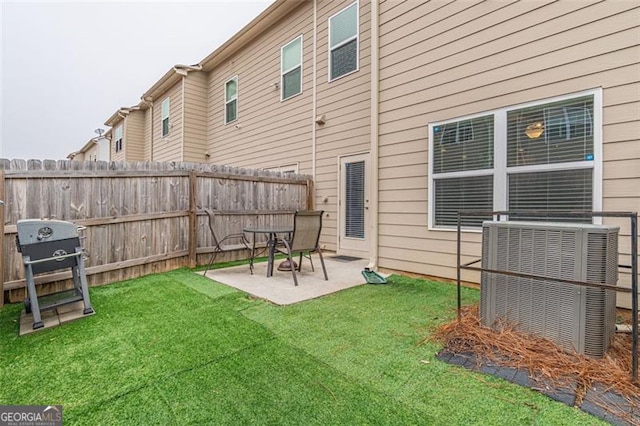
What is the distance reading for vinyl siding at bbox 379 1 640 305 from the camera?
286 centimetres

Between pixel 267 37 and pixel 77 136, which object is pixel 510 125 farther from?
pixel 77 136

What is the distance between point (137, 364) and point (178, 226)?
317 cm

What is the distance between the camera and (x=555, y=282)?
2127 millimetres

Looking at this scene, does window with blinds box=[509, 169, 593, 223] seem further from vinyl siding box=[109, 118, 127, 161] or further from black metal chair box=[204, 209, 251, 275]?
vinyl siding box=[109, 118, 127, 161]

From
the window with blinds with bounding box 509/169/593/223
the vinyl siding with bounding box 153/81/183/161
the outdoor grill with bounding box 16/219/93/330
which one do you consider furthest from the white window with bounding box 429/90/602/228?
the vinyl siding with bounding box 153/81/183/161

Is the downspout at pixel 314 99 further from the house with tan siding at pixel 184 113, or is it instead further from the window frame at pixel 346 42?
the house with tan siding at pixel 184 113

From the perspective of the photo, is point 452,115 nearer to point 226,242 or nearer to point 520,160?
point 520,160

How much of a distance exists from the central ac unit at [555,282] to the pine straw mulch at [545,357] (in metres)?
0.07

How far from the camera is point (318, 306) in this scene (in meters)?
3.22

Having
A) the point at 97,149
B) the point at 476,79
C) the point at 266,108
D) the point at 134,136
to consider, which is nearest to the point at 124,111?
the point at 134,136

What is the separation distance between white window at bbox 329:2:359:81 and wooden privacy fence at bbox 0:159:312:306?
2.73 metres

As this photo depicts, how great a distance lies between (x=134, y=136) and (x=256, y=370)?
15333 mm

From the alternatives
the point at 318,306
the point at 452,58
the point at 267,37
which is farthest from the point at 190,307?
the point at 267,37

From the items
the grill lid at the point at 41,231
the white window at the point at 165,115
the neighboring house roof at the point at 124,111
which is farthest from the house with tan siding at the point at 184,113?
the grill lid at the point at 41,231
